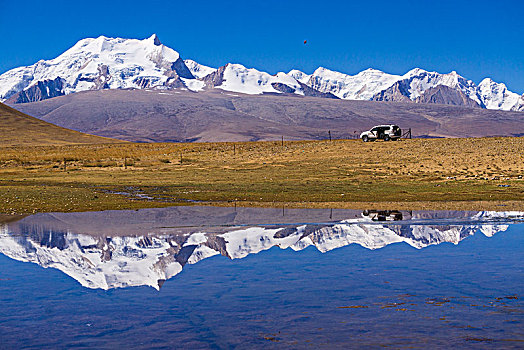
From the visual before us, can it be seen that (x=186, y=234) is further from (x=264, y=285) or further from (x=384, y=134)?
(x=384, y=134)

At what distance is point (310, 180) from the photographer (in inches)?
1542

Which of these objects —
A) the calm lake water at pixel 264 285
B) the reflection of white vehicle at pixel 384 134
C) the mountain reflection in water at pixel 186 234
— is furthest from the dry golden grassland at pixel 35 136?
the calm lake water at pixel 264 285

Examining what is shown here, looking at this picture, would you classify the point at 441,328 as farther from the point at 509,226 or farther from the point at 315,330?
the point at 509,226

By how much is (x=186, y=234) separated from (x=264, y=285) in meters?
6.29

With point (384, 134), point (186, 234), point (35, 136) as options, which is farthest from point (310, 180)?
point (35, 136)

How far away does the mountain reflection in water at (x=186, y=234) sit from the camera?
13016 mm

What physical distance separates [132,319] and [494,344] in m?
4.98

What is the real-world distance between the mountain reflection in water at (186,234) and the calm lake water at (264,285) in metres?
0.06

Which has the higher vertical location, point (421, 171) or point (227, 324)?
point (421, 171)

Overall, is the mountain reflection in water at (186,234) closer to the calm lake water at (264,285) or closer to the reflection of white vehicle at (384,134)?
the calm lake water at (264,285)

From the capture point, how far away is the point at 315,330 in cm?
837

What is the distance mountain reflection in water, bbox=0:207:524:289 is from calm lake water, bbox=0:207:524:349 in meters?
0.06

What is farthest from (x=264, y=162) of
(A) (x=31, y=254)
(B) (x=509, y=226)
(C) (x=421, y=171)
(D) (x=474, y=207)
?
(A) (x=31, y=254)

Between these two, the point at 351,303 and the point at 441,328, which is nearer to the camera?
the point at 441,328
